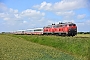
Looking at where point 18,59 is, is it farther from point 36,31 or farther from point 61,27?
point 36,31

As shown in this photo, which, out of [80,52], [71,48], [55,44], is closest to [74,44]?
[71,48]

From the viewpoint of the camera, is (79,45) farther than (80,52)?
Yes

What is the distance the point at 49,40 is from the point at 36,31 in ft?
144

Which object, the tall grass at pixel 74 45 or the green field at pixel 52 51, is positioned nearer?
the green field at pixel 52 51

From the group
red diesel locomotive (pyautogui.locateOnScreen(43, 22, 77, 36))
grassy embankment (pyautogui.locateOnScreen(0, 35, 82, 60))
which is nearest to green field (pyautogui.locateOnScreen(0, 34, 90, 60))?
grassy embankment (pyautogui.locateOnScreen(0, 35, 82, 60))

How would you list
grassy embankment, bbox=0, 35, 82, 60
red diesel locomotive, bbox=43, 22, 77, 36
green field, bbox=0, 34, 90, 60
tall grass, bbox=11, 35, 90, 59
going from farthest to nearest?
red diesel locomotive, bbox=43, 22, 77, 36 → tall grass, bbox=11, 35, 90, 59 → green field, bbox=0, 34, 90, 60 → grassy embankment, bbox=0, 35, 82, 60

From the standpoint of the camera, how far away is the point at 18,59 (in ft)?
96.1

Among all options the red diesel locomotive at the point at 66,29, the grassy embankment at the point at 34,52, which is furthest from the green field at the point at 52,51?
the red diesel locomotive at the point at 66,29

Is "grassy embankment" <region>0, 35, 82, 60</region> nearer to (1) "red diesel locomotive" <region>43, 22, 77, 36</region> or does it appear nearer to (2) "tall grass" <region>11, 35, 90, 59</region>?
(2) "tall grass" <region>11, 35, 90, 59</region>

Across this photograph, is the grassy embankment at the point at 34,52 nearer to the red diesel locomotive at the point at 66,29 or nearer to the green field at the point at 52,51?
the green field at the point at 52,51

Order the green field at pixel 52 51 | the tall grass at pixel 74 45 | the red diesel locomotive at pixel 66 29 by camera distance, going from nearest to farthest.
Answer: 1. the green field at pixel 52 51
2. the tall grass at pixel 74 45
3. the red diesel locomotive at pixel 66 29

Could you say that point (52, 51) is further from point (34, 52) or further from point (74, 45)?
point (74, 45)

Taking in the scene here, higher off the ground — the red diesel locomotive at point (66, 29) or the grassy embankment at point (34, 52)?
the red diesel locomotive at point (66, 29)

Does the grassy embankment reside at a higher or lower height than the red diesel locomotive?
lower
